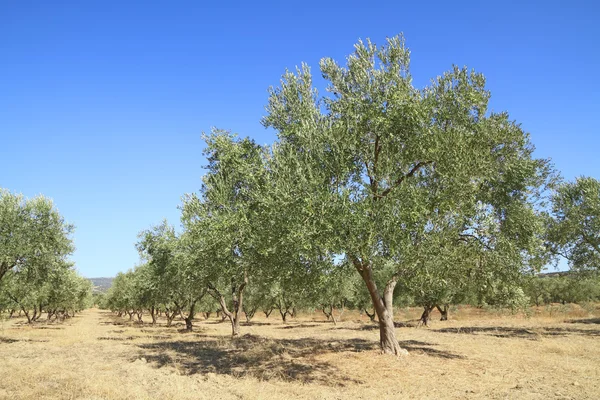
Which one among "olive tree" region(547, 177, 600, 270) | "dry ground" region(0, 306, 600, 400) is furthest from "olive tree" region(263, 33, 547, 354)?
"olive tree" region(547, 177, 600, 270)

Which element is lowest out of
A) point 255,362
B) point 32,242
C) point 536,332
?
point 536,332

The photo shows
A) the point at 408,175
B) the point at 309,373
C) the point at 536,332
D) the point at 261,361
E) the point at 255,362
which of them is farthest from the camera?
the point at 536,332

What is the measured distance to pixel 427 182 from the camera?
20844 millimetres

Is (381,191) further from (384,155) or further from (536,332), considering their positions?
(536,332)

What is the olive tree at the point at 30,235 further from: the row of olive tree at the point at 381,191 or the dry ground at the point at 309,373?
the row of olive tree at the point at 381,191

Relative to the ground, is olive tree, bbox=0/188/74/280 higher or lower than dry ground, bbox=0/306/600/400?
higher

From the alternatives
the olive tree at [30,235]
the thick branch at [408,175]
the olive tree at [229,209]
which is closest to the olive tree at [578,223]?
the thick branch at [408,175]

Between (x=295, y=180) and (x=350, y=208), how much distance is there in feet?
10.8

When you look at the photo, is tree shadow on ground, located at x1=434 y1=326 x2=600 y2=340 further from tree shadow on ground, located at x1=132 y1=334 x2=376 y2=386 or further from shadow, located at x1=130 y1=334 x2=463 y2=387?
tree shadow on ground, located at x1=132 y1=334 x2=376 y2=386

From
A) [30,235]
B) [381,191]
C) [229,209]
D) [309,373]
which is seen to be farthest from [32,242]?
[381,191]

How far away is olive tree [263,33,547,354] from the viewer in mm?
16953

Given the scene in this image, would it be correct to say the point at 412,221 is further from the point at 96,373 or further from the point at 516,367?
the point at 96,373

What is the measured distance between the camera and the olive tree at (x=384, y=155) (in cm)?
1695

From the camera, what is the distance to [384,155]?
65.1 ft
